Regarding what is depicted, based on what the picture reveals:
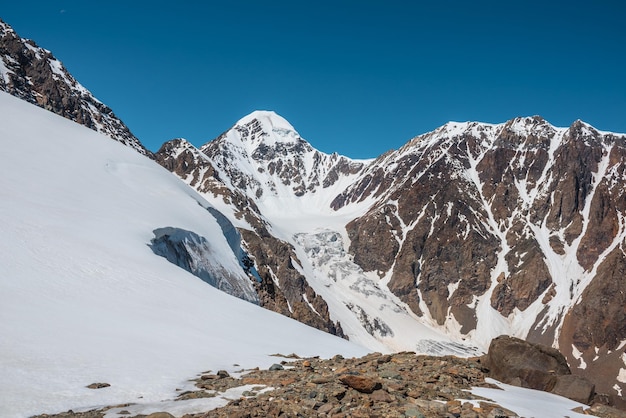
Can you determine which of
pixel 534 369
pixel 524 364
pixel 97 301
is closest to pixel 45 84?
pixel 97 301

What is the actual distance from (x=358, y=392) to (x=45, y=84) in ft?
490

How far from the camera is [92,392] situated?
10.2 metres

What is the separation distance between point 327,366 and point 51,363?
757cm

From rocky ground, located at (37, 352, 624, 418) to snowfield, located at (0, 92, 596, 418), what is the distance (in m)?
0.70

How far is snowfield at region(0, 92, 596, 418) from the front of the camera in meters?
10.7

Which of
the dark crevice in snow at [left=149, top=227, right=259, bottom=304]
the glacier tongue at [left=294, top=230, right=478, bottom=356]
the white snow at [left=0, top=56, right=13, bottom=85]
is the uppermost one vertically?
the white snow at [left=0, top=56, right=13, bottom=85]

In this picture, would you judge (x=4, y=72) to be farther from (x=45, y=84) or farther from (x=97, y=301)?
(x=97, y=301)

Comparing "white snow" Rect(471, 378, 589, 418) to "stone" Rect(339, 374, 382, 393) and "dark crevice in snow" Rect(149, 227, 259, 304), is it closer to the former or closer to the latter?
"stone" Rect(339, 374, 382, 393)

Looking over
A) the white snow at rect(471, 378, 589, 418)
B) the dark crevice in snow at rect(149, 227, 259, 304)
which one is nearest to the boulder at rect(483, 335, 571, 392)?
the white snow at rect(471, 378, 589, 418)

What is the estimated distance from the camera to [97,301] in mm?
17594

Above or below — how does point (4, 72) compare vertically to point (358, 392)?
above

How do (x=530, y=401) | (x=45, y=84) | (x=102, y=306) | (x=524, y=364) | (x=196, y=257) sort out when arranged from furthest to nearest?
(x=45, y=84)
(x=196, y=257)
(x=102, y=306)
(x=524, y=364)
(x=530, y=401)

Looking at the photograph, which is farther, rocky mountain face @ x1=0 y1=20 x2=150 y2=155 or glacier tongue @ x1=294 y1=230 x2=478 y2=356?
glacier tongue @ x1=294 y1=230 x2=478 y2=356

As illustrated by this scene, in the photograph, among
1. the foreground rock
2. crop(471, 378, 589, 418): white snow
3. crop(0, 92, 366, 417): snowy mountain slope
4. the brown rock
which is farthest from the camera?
the foreground rock
